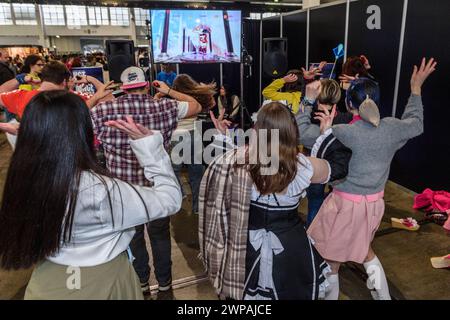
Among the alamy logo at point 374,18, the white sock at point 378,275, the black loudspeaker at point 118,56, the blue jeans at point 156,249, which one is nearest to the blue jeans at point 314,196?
the white sock at point 378,275

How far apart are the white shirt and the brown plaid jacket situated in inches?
17.0

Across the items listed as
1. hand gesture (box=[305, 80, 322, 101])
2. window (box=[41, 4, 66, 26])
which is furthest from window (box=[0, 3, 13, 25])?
hand gesture (box=[305, 80, 322, 101])

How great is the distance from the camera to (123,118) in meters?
1.87

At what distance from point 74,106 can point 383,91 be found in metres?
4.23

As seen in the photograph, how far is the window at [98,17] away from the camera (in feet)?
81.5

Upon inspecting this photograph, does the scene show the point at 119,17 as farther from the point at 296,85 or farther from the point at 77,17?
the point at 296,85

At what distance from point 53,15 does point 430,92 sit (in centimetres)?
2686

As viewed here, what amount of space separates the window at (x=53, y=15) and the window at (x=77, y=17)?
1.57 feet

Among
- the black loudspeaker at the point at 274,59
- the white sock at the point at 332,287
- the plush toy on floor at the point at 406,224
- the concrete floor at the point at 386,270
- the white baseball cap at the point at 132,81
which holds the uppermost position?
the black loudspeaker at the point at 274,59

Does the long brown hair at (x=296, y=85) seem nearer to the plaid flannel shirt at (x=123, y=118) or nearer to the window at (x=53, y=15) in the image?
the plaid flannel shirt at (x=123, y=118)

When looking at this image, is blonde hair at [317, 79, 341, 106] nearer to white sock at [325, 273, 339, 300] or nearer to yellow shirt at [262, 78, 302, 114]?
yellow shirt at [262, 78, 302, 114]

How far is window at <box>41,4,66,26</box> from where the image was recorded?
23859 mm

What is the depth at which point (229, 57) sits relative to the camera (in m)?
4.96
